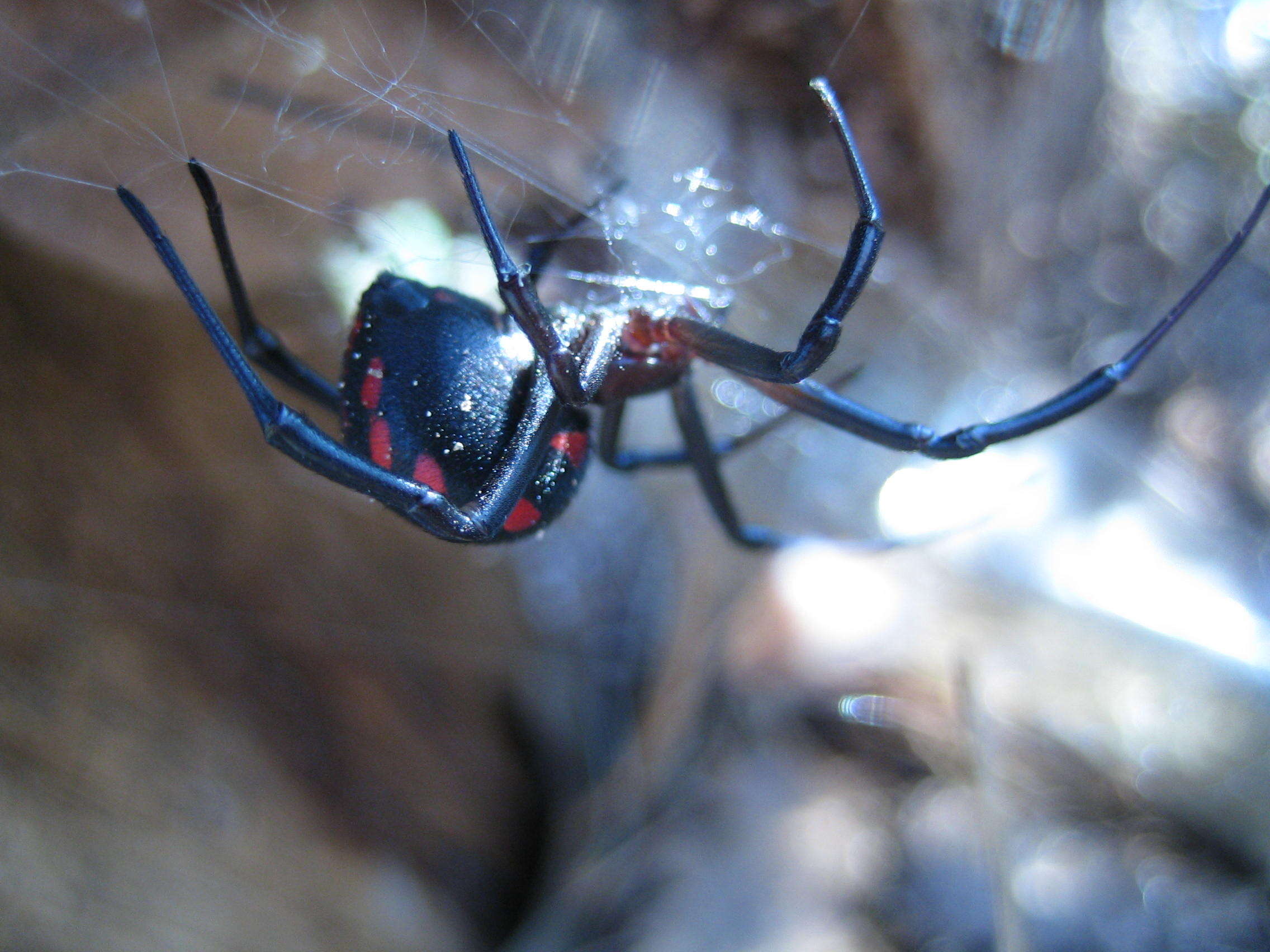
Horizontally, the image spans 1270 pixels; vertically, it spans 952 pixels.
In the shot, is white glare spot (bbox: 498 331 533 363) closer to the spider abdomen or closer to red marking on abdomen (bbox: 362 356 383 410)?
the spider abdomen

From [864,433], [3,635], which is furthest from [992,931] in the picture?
[3,635]

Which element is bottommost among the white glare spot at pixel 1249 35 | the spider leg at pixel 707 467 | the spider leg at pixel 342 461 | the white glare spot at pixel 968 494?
the spider leg at pixel 342 461

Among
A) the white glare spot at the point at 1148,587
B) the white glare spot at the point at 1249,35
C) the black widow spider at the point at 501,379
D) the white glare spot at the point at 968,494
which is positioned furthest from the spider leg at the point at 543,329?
the white glare spot at the point at 1249,35

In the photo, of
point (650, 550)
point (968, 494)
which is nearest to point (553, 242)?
point (650, 550)

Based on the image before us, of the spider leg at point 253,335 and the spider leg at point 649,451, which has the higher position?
the spider leg at point 649,451

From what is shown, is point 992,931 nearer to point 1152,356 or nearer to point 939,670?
point 939,670

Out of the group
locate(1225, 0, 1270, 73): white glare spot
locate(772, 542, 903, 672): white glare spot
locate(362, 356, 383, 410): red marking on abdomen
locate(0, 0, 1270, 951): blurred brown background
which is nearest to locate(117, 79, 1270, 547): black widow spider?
locate(362, 356, 383, 410): red marking on abdomen

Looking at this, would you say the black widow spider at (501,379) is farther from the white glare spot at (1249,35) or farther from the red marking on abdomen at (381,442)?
the white glare spot at (1249,35)
